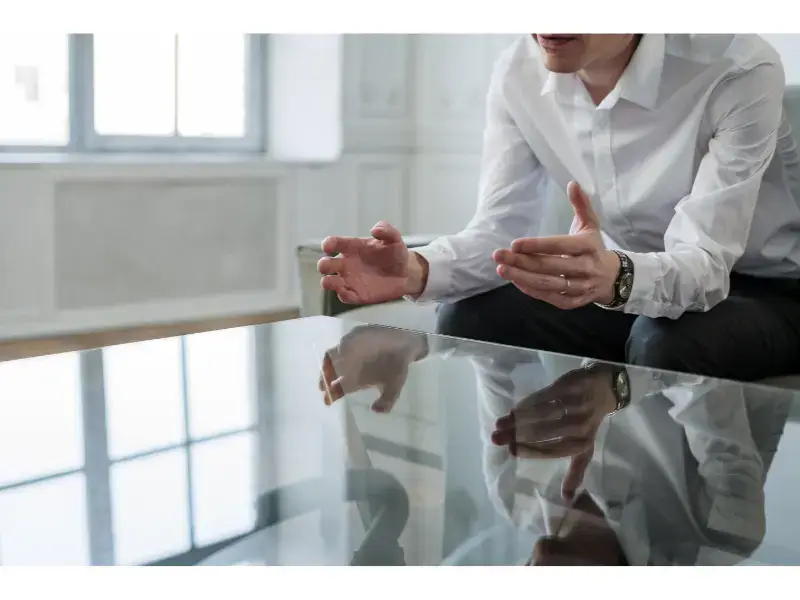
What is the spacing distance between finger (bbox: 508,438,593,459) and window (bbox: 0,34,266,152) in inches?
126

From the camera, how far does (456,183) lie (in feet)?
14.1

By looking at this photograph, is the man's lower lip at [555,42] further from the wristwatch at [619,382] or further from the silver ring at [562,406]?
the silver ring at [562,406]

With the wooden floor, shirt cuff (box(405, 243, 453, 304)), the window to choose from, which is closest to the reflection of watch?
shirt cuff (box(405, 243, 453, 304))

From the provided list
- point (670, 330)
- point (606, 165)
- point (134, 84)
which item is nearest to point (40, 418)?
point (670, 330)

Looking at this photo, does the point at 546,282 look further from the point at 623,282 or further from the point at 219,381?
the point at 219,381

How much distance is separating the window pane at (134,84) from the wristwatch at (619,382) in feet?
10.3

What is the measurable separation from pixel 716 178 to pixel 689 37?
0.24m

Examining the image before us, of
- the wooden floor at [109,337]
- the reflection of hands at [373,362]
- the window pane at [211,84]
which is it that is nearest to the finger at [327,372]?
the reflection of hands at [373,362]

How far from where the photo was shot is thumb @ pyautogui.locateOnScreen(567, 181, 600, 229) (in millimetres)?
1196

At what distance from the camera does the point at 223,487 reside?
2.39ft

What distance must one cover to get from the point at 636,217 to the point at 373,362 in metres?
0.64

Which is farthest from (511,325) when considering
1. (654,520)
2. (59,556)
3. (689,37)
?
(59,556)

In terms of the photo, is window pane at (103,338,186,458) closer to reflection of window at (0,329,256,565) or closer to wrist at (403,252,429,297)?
reflection of window at (0,329,256,565)
